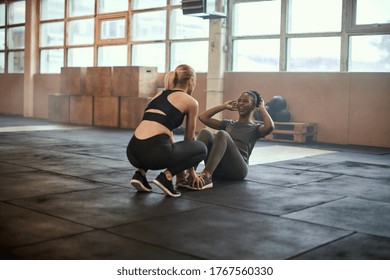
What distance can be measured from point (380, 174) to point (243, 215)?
2824 millimetres

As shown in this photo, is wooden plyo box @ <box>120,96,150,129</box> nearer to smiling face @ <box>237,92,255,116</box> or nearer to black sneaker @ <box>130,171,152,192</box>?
smiling face @ <box>237,92,255,116</box>

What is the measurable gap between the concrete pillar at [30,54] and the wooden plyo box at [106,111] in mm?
3778

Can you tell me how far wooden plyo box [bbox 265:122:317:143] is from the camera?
9.58 metres

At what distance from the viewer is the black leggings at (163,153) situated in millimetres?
4371

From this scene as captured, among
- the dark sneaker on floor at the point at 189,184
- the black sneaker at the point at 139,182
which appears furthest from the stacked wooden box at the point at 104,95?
the black sneaker at the point at 139,182

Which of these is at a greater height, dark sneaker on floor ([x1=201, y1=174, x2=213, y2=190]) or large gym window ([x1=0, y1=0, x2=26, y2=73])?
large gym window ([x1=0, y1=0, x2=26, y2=73])

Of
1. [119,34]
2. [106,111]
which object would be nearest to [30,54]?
[119,34]

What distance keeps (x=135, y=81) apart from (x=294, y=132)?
166 inches

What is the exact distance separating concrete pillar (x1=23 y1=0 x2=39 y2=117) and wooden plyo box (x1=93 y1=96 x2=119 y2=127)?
3778 millimetres

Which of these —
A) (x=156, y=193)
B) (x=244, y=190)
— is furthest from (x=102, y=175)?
(x=244, y=190)

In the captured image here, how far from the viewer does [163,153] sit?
4.36m

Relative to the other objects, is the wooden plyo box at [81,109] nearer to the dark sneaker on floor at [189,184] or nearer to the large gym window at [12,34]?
the large gym window at [12,34]

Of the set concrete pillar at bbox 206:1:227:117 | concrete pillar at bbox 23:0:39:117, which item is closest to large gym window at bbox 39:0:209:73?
concrete pillar at bbox 23:0:39:117
